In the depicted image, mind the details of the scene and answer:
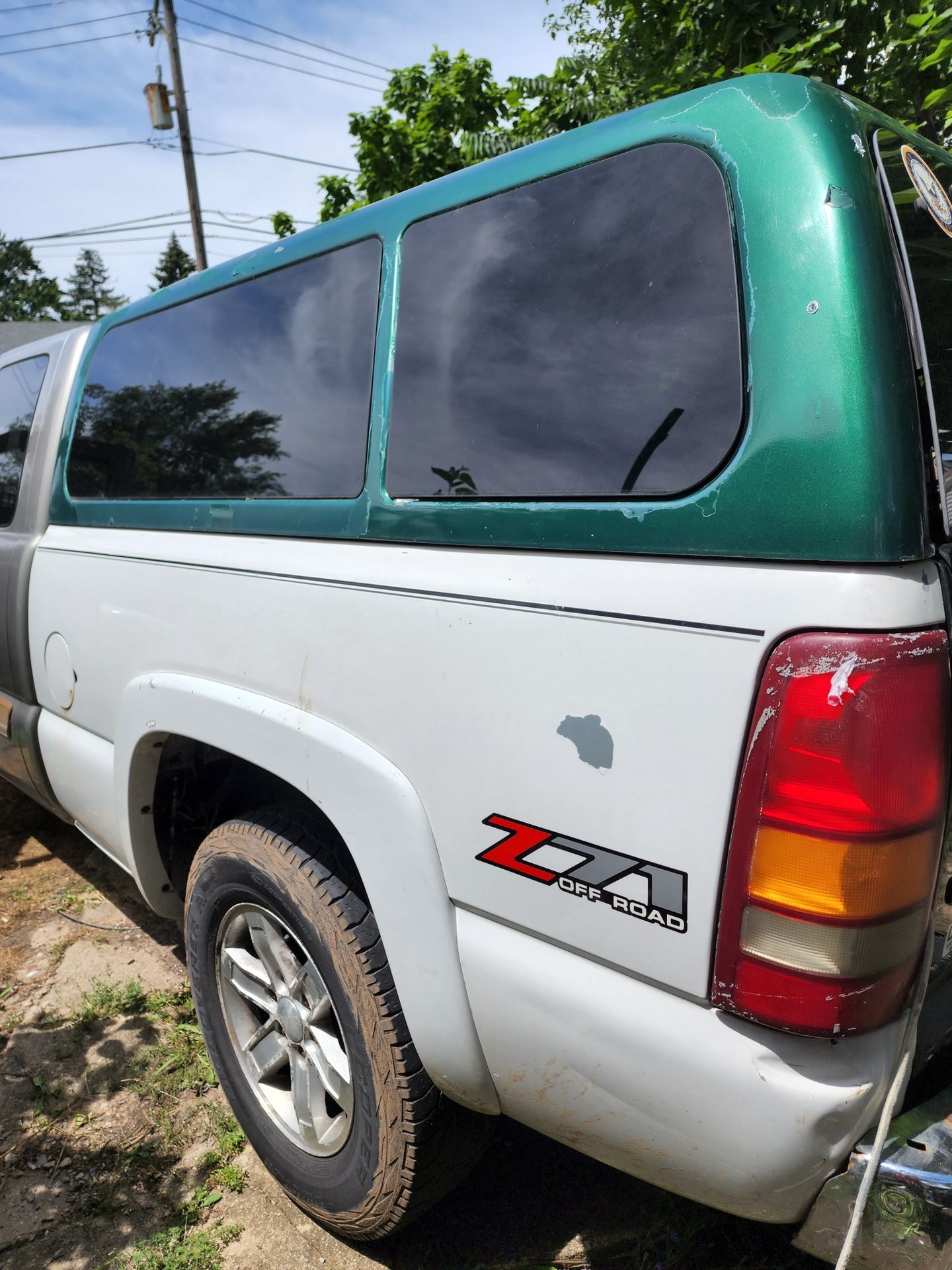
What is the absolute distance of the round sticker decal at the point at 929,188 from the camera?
1381mm

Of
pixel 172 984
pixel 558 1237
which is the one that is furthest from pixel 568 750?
pixel 172 984

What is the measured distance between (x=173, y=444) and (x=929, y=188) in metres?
1.91

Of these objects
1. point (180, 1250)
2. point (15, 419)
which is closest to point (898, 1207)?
point (180, 1250)

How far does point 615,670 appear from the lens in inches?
50.8

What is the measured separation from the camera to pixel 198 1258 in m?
2.03

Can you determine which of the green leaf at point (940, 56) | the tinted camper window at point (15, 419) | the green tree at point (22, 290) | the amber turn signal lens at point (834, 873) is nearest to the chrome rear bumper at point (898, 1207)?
the amber turn signal lens at point (834, 873)

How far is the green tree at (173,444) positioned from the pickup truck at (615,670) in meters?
0.04

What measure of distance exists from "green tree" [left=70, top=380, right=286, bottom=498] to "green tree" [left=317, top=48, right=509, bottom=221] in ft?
19.8

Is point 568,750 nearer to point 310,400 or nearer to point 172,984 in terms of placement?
point 310,400

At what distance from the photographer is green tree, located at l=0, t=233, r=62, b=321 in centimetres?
6366

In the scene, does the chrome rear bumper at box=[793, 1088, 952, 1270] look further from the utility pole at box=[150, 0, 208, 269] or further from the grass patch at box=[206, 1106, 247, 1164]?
the utility pole at box=[150, 0, 208, 269]

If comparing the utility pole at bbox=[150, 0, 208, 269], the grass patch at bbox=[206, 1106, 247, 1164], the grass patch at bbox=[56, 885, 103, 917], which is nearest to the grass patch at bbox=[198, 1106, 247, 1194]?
the grass patch at bbox=[206, 1106, 247, 1164]

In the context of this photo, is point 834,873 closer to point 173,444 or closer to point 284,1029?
point 284,1029

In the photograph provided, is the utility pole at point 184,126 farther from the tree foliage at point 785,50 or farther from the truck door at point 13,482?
the truck door at point 13,482
